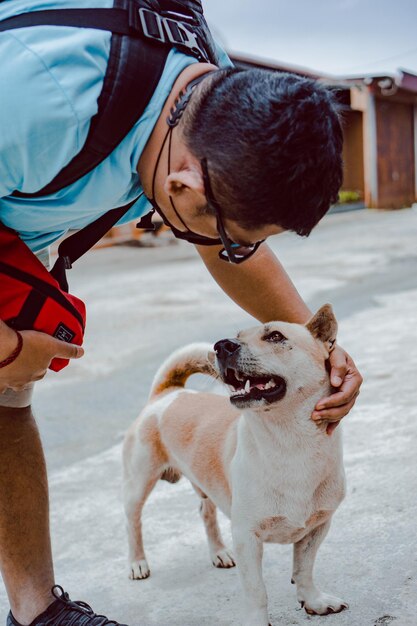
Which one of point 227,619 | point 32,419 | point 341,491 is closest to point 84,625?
point 227,619

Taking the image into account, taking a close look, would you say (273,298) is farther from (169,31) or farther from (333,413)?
(169,31)

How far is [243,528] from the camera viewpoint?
2088mm

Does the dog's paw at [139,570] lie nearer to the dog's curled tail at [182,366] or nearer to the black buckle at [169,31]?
the dog's curled tail at [182,366]

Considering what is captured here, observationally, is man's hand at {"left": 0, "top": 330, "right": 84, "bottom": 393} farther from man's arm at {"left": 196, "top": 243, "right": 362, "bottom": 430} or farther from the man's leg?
man's arm at {"left": 196, "top": 243, "right": 362, "bottom": 430}

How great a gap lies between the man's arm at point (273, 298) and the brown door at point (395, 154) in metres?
18.5

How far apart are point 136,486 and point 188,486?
55cm

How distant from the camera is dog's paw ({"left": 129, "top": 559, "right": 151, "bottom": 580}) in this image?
2502mm

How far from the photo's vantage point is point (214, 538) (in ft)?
8.41

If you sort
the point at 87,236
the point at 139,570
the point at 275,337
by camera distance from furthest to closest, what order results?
the point at 139,570, the point at 275,337, the point at 87,236

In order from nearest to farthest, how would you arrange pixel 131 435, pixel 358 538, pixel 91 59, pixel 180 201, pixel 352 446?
pixel 91 59 < pixel 180 201 < pixel 358 538 < pixel 131 435 < pixel 352 446

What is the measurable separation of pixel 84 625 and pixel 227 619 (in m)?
0.37

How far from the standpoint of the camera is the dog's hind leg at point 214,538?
2520 mm

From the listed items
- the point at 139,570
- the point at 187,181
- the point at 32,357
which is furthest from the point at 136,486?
the point at 187,181

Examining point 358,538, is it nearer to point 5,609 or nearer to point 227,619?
point 227,619
